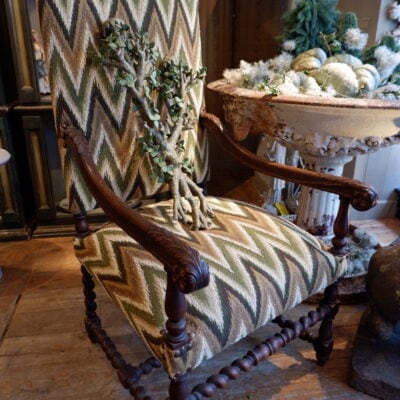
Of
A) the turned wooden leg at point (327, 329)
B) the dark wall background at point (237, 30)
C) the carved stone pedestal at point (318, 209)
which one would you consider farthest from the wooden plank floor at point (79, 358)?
the dark wall background at point (237, 30)

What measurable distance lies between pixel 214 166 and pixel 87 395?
6.02ft

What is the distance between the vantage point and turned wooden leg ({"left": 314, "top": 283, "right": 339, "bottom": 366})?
37.6 inches

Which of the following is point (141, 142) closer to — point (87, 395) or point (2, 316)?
point (87, 395)

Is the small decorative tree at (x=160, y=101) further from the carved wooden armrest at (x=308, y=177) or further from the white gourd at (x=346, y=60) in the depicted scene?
the white gourd at (x=346, y=60)

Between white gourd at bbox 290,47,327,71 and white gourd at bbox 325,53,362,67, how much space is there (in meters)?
0.03

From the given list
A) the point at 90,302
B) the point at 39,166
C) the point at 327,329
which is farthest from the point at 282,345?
the point at 39,166

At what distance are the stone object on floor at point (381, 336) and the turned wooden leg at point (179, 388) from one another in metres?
0.57

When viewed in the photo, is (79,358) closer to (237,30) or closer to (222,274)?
(222,274)

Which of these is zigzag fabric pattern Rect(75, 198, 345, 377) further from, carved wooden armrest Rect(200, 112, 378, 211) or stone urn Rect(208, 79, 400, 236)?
stone urn Rect(208, 79, 400, 236)

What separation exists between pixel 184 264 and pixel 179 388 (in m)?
0.28

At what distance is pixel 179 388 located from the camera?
649mm

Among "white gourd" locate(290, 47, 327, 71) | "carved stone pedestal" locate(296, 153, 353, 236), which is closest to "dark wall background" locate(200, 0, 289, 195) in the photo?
"white gourd" locate(290, 47, 327, 71)

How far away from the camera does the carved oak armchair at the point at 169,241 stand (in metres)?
0.63

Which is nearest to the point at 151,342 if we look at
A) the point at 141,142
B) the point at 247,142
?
the point at 141,142
